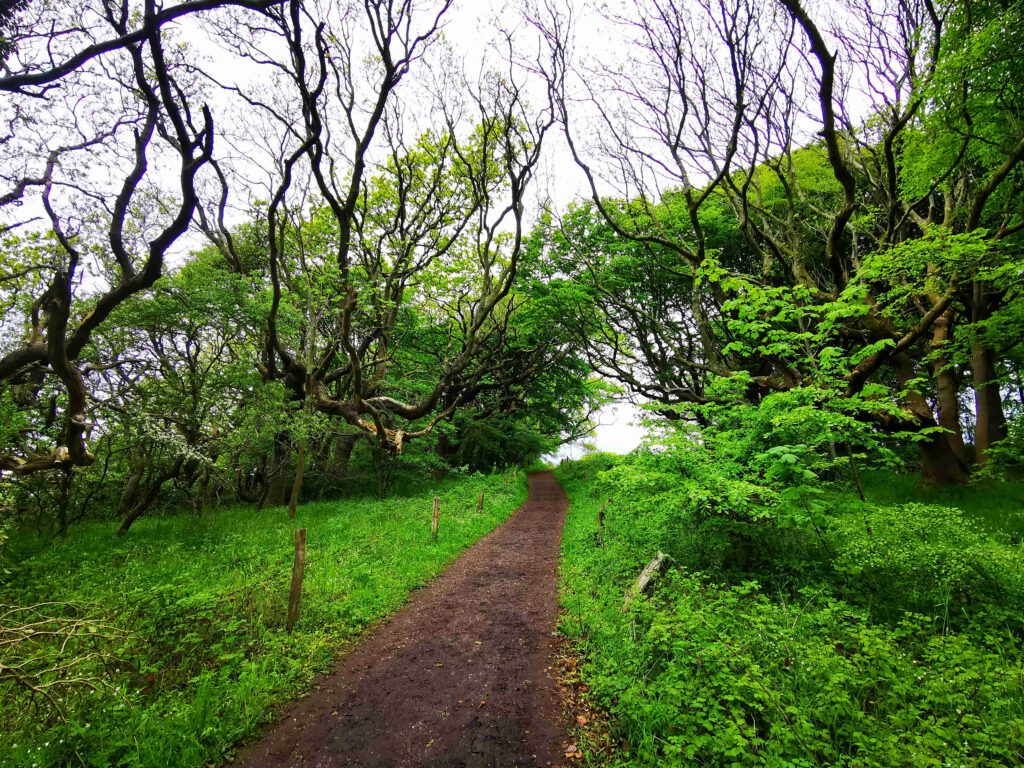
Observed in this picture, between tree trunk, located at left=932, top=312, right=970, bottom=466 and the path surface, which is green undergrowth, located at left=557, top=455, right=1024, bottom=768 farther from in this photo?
tree trunk, located at left=932, top=312, right=970, bottom=466

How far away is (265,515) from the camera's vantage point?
12188 mm

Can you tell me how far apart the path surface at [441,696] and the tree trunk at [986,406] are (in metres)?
10.3

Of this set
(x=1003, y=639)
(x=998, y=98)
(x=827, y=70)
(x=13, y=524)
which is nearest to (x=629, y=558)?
(x=1003, y=639)

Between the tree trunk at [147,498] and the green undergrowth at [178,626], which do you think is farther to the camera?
the tree trunk at [147,498]

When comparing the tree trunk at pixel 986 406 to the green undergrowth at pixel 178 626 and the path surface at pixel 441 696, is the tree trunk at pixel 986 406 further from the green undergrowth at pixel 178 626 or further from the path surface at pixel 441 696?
the green undergrowth at pixel 178 626

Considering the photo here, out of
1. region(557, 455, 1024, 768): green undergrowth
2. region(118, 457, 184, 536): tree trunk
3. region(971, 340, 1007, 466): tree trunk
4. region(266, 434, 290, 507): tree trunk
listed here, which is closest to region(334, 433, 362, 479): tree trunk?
region(266, 434, 290, 507): tree trunk

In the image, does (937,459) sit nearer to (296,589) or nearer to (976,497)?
(976,497)

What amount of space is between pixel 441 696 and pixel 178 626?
10.5 ft

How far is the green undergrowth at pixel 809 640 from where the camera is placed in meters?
2.81

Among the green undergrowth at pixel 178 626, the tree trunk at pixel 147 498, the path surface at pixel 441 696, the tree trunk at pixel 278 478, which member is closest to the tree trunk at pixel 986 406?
the path surface at pixel 441 696

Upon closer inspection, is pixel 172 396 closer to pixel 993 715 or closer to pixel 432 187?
pixel 432 187

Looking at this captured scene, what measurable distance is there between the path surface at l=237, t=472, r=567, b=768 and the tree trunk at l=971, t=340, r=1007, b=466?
10.3m

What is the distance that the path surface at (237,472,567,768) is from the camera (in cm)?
347

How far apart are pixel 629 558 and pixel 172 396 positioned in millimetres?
11245
